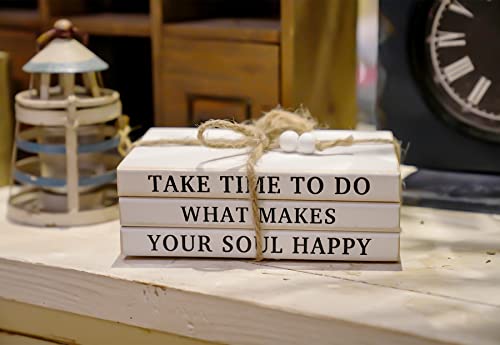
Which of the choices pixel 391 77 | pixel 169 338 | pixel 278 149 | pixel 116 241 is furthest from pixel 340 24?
pixel 169 338

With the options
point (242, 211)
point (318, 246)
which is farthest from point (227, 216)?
point (318, 246)

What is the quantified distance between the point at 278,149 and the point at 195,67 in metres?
0.31

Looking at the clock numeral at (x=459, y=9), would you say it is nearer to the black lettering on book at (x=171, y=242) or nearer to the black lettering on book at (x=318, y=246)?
the black lettering on book at (x=318, y=246)

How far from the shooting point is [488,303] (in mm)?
947

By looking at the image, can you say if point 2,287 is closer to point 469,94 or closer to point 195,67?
point 195,67

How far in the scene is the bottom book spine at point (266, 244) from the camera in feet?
3.45

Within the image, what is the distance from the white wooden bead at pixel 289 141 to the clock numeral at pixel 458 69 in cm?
29

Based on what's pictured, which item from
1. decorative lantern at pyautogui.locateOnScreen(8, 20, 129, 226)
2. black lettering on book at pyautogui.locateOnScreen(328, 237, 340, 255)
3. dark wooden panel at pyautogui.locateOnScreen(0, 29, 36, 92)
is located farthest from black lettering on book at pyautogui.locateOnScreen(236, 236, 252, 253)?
dark wooden panel at pyautogui.locateOnScreen(0, 29, 36, 92)

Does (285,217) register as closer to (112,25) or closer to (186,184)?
(186,184)

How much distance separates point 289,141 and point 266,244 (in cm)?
15

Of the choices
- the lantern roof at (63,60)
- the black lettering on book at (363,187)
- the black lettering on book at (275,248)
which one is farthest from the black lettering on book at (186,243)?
the lantern roof at (63,60)

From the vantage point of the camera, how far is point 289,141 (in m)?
1.12

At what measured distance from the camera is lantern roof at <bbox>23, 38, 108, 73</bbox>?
122cm

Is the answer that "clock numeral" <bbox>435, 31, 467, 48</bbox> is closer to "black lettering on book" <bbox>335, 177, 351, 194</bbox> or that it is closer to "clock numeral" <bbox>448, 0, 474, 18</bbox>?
"clock numeral" <bbox>448, 0, 474, 18</bbox>
